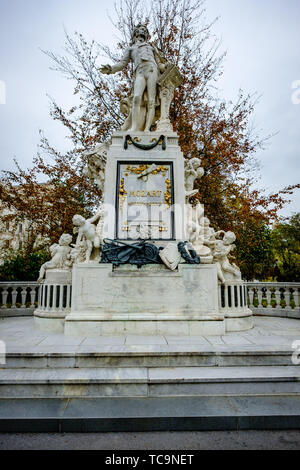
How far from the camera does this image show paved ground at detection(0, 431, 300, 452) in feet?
9.37

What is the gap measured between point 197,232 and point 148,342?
2724mm

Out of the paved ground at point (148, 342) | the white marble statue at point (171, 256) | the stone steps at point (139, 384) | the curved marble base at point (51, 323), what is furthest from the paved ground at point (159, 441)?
the white marble statue at point (171, 256)

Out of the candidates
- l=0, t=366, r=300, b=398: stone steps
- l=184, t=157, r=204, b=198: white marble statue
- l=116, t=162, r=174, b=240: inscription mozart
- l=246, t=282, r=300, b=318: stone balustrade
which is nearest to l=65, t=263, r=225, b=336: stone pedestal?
l=116, t=162, r=174, b=240: inscription mozart

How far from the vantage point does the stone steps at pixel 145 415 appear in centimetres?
314

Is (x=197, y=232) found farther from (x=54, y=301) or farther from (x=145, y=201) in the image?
(x=54, y=301)

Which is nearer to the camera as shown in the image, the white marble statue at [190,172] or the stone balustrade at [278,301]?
the white marble statue at [190,172]

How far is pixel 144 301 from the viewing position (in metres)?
5.68

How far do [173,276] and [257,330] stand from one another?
2.05 m

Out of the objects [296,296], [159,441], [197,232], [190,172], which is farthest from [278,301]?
[159,441]

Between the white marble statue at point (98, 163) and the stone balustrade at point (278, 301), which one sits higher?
the white marble statue at point (98, 163)

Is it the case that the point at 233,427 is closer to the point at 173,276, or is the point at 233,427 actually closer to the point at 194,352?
the point at 194,352

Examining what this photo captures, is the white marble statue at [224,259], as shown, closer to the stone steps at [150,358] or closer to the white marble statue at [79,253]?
the stone steps at [150,358]

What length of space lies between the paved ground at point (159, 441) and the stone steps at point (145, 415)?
0.07m

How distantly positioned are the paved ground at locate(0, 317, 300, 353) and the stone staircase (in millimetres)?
152
